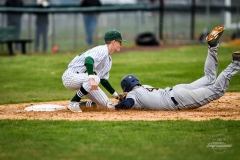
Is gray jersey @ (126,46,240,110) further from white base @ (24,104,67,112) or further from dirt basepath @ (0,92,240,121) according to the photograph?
white base @ (24,104,67,112)

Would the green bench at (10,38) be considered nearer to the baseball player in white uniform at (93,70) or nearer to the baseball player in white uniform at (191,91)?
the baseball player in white uniform at (93,70)

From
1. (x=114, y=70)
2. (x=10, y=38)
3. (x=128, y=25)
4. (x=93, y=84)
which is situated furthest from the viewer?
(x=128, y=25)

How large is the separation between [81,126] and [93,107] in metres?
2.10

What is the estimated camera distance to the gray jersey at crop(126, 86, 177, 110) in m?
10.8

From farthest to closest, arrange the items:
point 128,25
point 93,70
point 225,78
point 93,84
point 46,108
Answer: point 128,25
point 46,108
point 93,70
point 225,78
point 93,84

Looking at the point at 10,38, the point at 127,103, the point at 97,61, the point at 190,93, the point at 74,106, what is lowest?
the point at 10,38

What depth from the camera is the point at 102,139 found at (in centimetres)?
841

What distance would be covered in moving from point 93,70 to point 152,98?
1.10 meters

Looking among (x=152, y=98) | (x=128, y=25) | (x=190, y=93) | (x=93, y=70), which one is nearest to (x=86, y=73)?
(x=93, y=70)

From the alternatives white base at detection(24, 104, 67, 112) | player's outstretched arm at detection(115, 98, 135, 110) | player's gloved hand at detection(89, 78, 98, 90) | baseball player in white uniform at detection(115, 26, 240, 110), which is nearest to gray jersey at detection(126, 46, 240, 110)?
baseball player in white uniform at detection(115, 26, 240, 110)

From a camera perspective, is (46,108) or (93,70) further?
(46,108)

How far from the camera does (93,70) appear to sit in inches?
419

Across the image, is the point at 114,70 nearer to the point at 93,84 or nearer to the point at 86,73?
the point at 86,73

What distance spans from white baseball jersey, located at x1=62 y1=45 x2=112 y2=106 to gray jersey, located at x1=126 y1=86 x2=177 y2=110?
0.55 meters
